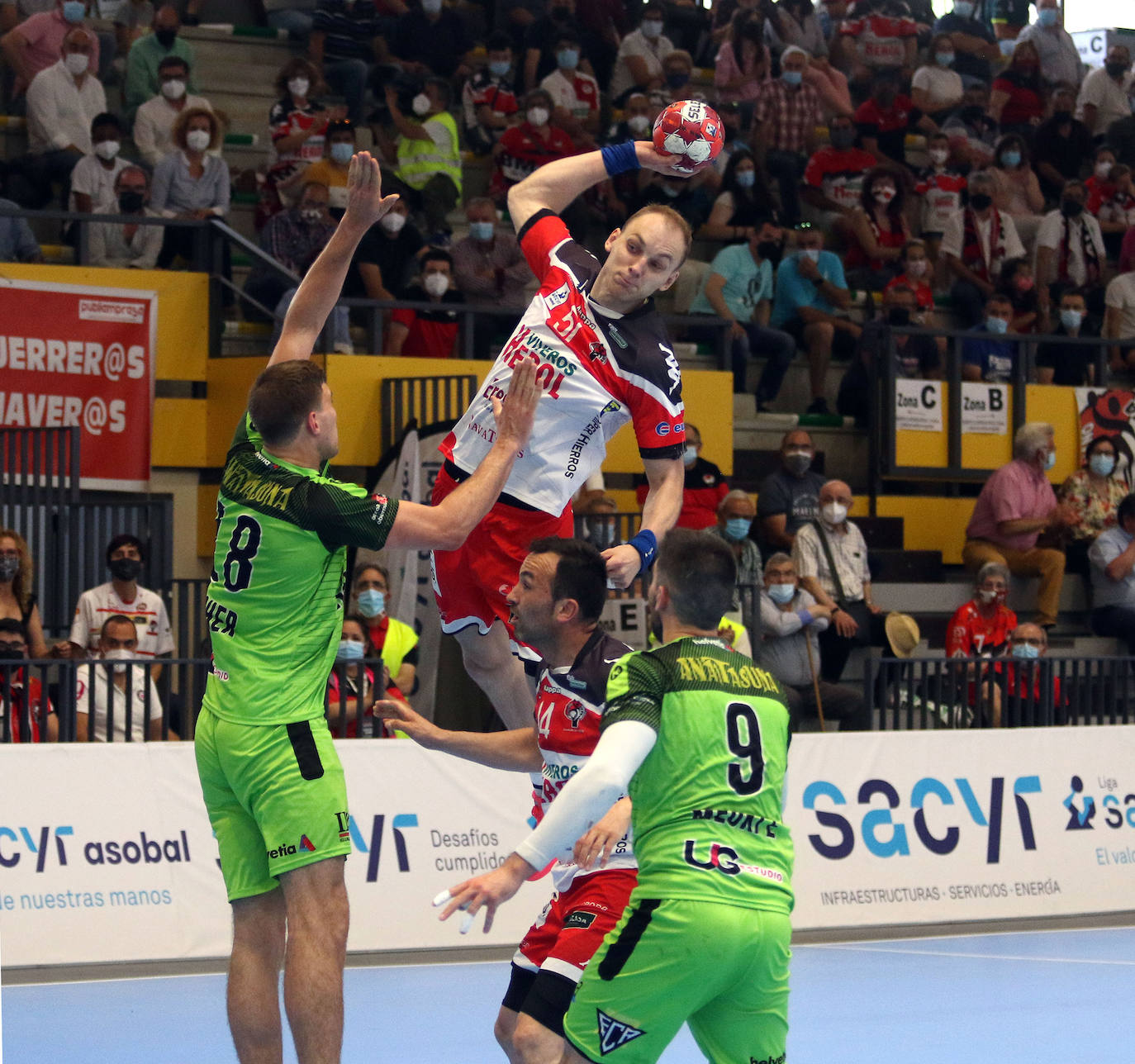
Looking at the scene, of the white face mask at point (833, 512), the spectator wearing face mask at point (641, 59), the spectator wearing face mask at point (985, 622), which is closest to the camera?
the spectator wearing face mask at point (985, 622)

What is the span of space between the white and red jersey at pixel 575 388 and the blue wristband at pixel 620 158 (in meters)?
0.31

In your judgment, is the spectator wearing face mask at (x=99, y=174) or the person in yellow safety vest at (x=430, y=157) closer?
the spectator wearing face mask at (x=99, y=174)

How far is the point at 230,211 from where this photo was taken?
48.1 ft

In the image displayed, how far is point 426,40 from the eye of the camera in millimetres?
15867

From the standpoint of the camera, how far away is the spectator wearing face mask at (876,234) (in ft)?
55.1

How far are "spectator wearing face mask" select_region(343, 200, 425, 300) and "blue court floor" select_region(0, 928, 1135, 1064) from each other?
614cm

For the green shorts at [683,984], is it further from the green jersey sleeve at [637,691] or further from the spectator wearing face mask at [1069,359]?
the spectator wearing face mask at [1069,359]

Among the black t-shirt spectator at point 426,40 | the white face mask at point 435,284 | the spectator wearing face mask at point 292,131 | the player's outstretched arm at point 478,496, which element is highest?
the black t-shirt spectator at point 426,40

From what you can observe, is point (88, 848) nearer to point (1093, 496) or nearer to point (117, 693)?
point (117, 693)

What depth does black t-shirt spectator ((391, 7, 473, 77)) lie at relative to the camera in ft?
52.0

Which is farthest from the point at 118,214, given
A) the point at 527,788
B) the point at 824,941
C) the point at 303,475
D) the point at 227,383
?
the point at 303,475

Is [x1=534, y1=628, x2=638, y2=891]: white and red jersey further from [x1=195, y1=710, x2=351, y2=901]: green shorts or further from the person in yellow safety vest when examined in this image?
the person in yellow safety vest

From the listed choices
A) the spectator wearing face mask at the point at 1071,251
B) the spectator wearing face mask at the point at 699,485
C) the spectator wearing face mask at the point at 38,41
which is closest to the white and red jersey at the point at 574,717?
the spectator wearing face mask at the point at 699,485

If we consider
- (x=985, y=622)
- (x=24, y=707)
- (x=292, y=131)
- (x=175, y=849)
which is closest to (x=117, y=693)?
(x=24, y=707)
